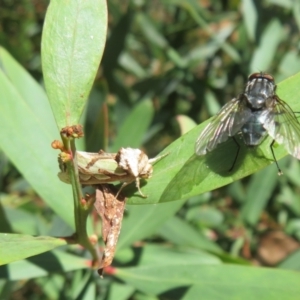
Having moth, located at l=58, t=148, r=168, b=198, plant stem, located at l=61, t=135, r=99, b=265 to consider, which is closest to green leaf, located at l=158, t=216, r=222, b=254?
plant stem, located at l=61, t=135, r=99, b=265

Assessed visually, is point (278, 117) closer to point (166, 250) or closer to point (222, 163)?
point (222, 163)

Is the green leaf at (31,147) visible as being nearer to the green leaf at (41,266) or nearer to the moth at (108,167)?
the green leaf at (41,266)

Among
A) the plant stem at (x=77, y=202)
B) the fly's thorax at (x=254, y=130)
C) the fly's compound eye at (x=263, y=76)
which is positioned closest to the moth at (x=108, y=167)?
the plant stem at (x=77, y=202)

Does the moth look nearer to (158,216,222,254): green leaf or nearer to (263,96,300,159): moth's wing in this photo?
(263,96,300,159): moth's wing

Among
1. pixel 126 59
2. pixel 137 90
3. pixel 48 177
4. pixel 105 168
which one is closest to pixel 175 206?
pixel 48 177

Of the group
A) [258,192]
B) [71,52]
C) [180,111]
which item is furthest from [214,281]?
[180,111]

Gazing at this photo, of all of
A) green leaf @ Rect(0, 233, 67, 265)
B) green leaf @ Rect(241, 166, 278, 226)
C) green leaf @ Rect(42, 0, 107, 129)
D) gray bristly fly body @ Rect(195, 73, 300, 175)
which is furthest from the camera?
green leaf @ Rect(241, 166, 278, 226)
